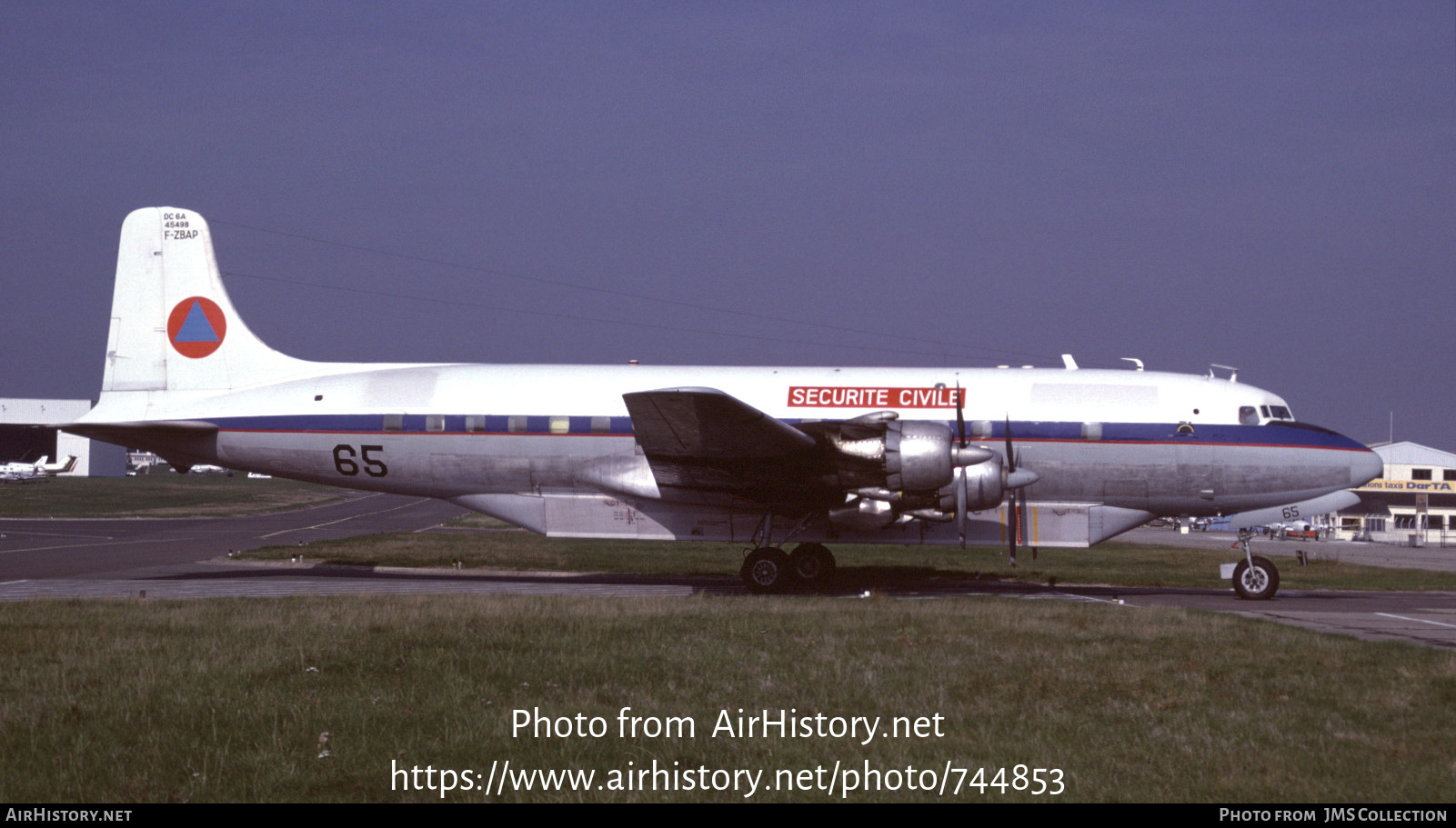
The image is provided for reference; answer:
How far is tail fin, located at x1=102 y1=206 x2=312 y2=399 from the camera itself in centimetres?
2392

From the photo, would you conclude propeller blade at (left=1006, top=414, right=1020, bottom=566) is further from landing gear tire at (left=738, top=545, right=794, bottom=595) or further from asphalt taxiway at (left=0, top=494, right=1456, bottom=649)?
landing gear tire at (left=738, top=545, right=794, bottom=595)

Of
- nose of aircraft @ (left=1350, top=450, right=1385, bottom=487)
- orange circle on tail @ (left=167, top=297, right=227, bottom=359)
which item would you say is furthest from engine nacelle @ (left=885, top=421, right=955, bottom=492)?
orange circle on tail @ (left=167, top=297, right=227, bottom=359)

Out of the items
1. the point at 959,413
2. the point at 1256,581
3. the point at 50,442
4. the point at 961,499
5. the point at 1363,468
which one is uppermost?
the point at 50,442

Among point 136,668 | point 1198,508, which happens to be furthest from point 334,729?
point 1198,508

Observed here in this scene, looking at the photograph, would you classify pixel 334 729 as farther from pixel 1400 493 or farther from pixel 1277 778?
pixel 1400 493

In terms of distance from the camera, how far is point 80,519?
4875 cm

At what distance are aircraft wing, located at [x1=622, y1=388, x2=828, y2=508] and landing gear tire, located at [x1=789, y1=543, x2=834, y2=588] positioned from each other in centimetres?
126

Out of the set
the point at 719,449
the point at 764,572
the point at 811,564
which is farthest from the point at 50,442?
the point at 719,449

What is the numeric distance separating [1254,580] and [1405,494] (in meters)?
82.5

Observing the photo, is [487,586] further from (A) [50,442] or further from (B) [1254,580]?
(A) [50,442]

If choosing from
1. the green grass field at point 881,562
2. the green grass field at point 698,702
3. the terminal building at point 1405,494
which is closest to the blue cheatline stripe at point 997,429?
the green grass field at point 881,562

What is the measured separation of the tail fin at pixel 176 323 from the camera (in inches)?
942

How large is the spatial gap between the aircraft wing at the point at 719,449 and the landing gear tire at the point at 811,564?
49.7 inches

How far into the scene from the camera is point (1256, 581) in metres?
21.7
